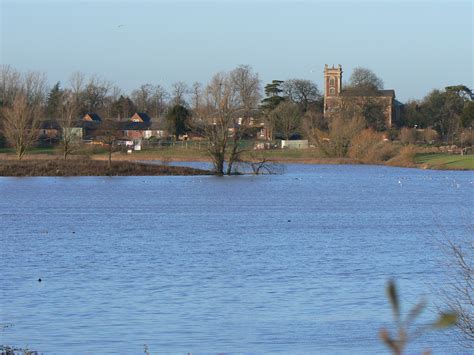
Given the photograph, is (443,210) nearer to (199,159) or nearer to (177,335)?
(177,335)

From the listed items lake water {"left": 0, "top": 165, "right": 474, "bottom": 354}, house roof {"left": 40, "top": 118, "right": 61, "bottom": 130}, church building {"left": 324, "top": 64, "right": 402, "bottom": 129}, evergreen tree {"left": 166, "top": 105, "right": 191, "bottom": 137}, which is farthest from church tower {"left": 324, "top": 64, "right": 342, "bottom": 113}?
lake water {"left": 0, "top": 165, "right": 474, "bottom": 354}


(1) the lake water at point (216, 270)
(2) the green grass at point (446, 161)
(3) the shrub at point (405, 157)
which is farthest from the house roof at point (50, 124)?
(1) the lake water at point (216, 270)

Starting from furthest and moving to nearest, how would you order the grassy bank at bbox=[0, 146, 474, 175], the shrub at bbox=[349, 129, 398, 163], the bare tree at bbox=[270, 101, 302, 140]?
1. the bare tree at bbox=[270, 101, 302, 140]
2. the shrub at bbox=[349, 129, 398, 163]
3. the grassy bank at bbox=[0, 146, 474, 175]

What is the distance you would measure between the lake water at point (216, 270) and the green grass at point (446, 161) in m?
34.8

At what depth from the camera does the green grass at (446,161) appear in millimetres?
89150

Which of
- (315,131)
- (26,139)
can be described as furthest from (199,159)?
(26,139)

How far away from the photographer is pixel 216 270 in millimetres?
24672

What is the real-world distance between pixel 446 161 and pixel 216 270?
234 feet

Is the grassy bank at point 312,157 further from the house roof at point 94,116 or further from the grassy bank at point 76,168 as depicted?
the house roof at point 94,116

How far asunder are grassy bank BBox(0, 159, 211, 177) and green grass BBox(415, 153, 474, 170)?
28747 mm

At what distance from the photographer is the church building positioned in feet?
393

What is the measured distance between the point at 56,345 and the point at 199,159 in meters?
77.8

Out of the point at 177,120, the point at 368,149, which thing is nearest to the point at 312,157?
the point at 368,149

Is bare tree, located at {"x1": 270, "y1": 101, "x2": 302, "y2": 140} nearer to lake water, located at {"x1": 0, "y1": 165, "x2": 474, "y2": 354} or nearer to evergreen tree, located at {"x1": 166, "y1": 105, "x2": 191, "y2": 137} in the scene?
evergreen tree, located at {"x1": 166, "y1": 105, "x2": 191, "y2": 137}
